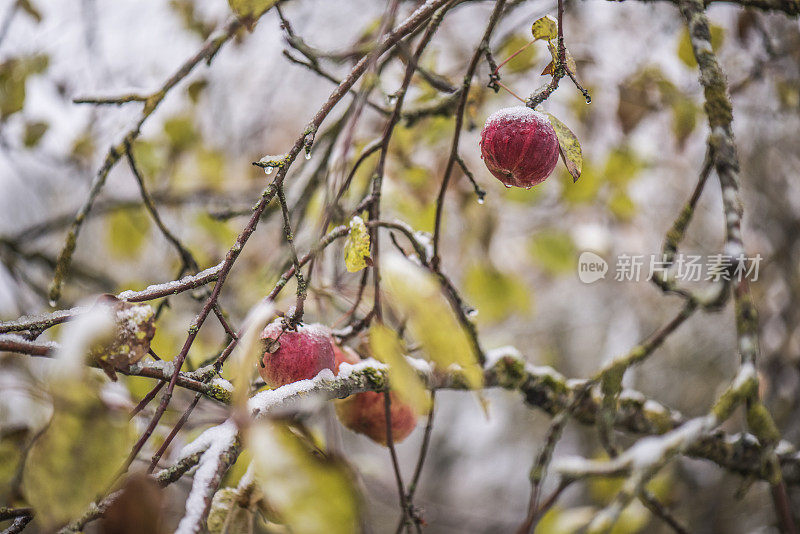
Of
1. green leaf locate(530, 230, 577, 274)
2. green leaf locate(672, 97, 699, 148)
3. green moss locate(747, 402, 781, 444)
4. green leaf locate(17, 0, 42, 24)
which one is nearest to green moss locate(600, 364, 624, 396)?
green moss locate(747, 402, 781, 444)

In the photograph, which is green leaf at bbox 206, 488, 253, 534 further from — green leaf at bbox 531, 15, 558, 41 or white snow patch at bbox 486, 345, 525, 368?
green leaf at bbox 531, 15, 558, 41

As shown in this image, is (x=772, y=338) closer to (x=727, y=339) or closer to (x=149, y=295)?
(x=727, y=339)

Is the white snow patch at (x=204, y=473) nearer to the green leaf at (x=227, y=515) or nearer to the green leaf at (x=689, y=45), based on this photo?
the green leaf at (x=227, y=515)

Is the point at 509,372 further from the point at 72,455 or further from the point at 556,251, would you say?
the point at 556,251

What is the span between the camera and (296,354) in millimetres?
456

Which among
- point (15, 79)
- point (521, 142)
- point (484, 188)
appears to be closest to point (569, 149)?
point (521, 142)

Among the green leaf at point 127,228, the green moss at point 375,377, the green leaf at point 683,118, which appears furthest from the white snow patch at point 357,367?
the green leaf at point 127,228

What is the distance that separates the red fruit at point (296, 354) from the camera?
18.0 inches

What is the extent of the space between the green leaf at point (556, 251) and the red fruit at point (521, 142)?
3.44 ft

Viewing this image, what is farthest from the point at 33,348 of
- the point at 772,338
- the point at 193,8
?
the point at 772,338

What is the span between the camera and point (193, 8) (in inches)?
60.8

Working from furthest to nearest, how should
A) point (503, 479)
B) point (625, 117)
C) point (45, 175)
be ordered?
point (503, 479), point (45, 175), point (625, 117)

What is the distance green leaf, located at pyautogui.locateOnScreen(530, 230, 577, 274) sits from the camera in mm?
1515

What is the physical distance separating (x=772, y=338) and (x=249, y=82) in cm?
235
